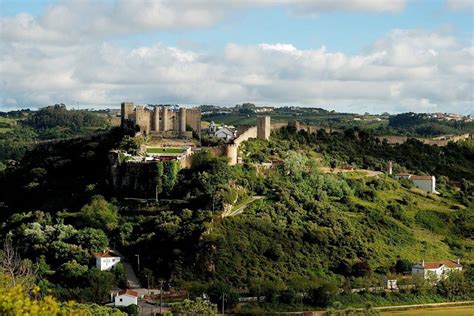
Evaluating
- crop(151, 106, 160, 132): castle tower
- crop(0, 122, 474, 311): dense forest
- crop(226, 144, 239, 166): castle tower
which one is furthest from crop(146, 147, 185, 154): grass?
crop(151, 106, 160, 132): castle tower

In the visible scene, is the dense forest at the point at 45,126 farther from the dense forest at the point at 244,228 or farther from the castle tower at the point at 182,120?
the dense forest at the point at 244,228

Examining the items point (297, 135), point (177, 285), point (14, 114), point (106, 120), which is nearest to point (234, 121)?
point (106, 120)

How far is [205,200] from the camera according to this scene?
Answer: 7150 centimetres

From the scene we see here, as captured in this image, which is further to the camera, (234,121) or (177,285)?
(234,121)

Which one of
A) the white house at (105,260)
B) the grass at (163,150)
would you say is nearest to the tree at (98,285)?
the white house at (105,260)

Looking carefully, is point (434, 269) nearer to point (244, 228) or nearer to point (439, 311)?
point (439, 311)

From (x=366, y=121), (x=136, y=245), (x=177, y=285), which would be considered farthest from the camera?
(x=366, y=121)

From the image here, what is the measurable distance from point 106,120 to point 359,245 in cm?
10604

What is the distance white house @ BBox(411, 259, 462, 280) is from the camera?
225ft

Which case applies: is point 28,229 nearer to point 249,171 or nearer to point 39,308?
point 249,171

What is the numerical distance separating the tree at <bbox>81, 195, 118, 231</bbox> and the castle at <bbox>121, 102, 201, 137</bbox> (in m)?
12.7

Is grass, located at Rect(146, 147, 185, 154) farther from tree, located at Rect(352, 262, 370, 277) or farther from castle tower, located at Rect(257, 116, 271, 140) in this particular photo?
tree, located at Rect(352, 262, 370, 277)

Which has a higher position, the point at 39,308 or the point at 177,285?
the point at 39,308

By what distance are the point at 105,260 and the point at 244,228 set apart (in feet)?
31.6
